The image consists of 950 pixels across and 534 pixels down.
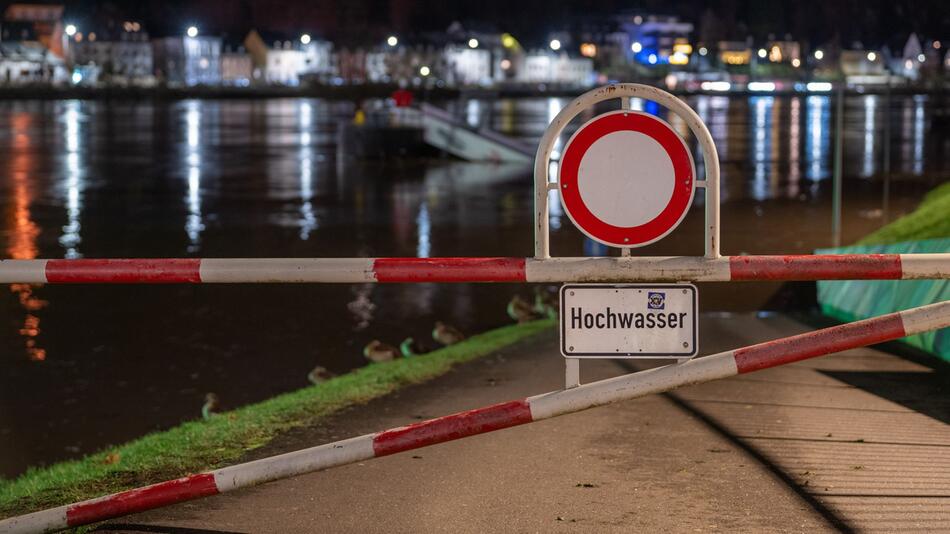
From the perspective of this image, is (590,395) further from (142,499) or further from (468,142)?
(468,142)

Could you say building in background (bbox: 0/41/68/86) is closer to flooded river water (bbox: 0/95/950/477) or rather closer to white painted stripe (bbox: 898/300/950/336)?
flooded river water (bbox: 0/95/950/477)

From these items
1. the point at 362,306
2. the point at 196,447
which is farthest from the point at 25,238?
the point at 196,447

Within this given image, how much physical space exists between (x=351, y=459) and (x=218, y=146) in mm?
47635

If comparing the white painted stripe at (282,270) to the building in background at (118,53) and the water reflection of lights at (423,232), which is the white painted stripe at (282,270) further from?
the building in background at (118,53)

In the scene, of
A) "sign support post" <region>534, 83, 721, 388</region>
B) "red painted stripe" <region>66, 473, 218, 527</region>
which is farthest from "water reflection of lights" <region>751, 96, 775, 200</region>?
→ "red painted stripe" <region>66, 473, 218, 527</region>

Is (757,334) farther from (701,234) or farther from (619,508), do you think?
(701,234)

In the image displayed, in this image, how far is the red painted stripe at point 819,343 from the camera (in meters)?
4.81

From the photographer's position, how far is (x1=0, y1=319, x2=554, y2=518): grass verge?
6164 millimetres

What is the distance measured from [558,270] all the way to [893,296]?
21.0 ft

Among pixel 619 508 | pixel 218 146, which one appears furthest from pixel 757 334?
pixel 218 146

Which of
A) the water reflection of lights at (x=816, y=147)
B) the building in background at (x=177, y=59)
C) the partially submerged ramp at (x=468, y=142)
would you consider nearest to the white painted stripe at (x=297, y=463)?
the water reflection of lights at (x=816, y=147)

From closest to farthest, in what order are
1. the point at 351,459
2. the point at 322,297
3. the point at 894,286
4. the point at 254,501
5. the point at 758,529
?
1. the point at 351,459
2. the point at 758,529
3. the point at 254,501
4. the point at 894,286
5. the point at 322,297

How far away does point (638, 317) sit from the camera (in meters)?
4.83

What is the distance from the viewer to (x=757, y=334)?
35.7 feet
